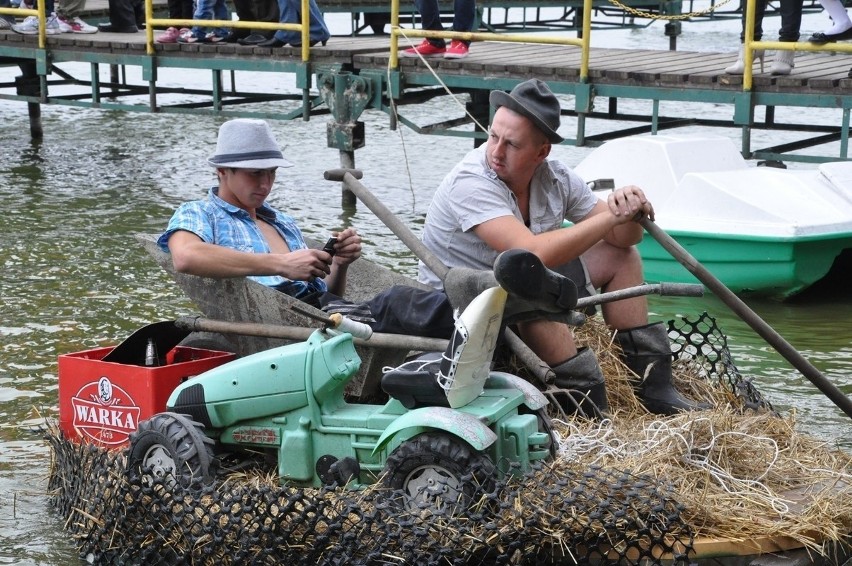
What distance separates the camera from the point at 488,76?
1113 centimetres

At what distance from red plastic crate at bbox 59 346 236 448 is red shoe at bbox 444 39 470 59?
6.66m

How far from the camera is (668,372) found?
5281 millimetres

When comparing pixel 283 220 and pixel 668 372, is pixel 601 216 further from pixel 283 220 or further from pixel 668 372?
pixel 283 220

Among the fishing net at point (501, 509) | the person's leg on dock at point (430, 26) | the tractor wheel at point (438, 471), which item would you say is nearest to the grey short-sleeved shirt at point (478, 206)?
the fishing net at point (501, 509)

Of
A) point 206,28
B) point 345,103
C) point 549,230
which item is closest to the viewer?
point 549,230

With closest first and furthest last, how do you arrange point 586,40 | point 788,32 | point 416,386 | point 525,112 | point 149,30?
point 416,386
point 525,112
point 788,32
point 586,40
point 149,30

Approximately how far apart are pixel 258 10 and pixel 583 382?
851 centimetres

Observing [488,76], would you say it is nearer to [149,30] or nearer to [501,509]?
[149,30]

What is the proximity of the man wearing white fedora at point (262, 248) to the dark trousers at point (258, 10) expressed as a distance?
7430 mm

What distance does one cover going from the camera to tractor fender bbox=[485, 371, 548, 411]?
176 inches

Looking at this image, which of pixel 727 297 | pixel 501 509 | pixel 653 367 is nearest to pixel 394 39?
pixel 653 367

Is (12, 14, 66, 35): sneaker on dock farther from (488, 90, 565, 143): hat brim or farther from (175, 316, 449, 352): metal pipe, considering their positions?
(488, 90, 565, 143): hat brim

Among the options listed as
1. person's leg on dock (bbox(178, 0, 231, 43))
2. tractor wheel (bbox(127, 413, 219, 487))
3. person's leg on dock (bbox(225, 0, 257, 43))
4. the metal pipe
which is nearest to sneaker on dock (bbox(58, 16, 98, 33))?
person's leg on dock (bbox(178, 0, 231, 43))

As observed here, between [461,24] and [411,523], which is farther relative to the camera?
[461,24]
